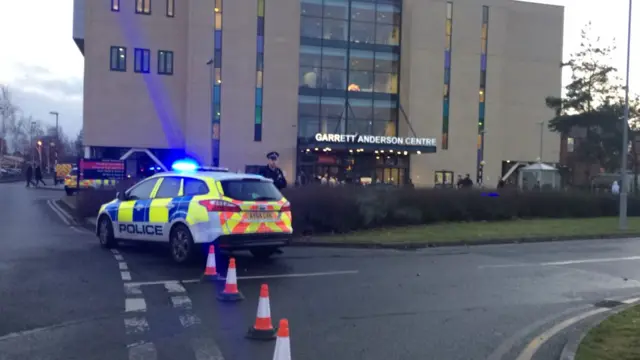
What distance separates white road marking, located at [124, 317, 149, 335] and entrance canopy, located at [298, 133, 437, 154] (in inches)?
1470

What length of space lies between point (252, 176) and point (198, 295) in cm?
345

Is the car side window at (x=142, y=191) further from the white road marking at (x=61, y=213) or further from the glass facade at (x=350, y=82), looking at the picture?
the glass facade at (x=350, y=82)

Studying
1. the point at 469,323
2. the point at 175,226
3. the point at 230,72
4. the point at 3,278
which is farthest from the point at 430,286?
the point at 230,72

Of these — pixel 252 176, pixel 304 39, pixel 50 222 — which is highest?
pixel 304 39

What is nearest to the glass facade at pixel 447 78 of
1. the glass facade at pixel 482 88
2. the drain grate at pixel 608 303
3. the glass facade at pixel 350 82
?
the glass facade at pixel 482 88

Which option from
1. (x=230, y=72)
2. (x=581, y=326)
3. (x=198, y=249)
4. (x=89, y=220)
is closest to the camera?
(x=581, y=326)

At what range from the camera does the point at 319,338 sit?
6512mm

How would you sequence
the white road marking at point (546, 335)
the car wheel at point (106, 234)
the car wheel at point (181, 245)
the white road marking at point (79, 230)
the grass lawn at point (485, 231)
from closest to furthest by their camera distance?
the white road marking at point (546, 335), the car wheel at point (181, 245), the car wheel at point (106, 234), the grass lawn at point (485, 231), the white road marking at point (79, 230)

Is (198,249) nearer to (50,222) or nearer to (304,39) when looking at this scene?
(50,222)

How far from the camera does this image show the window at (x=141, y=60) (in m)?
45.3

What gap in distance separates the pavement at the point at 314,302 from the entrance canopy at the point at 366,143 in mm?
30494

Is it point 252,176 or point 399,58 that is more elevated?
point 399,58

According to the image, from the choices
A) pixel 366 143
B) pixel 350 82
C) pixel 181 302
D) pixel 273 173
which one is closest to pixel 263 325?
pixel 181 302

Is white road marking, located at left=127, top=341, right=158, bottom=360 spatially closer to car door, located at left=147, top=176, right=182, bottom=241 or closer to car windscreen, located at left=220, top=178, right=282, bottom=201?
car windscreen, located at left=220, top=178, right=282, bottom=201
